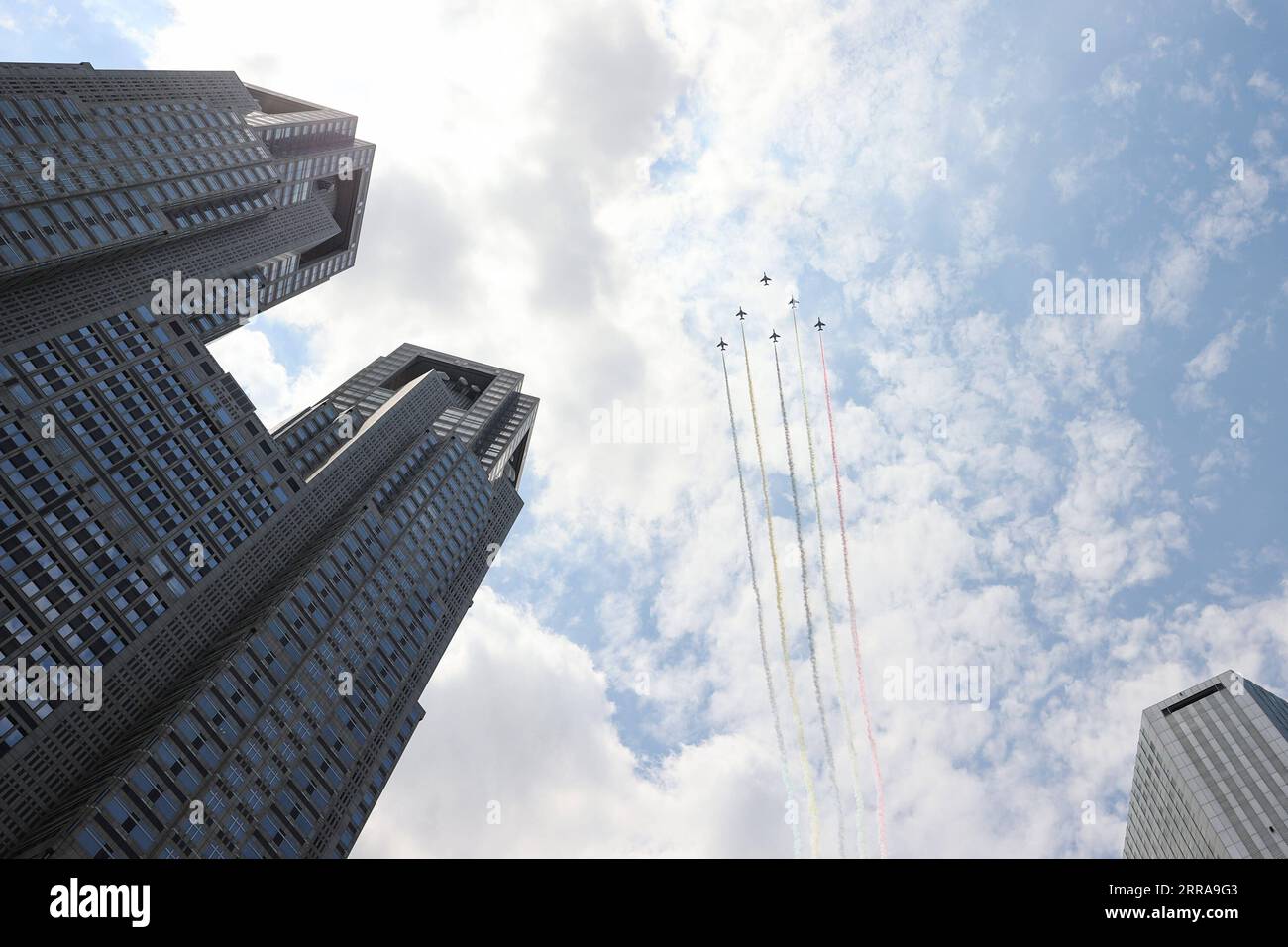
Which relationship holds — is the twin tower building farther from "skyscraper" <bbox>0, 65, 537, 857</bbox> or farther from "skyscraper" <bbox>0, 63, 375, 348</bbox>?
"skyscraper" <bbox>0, 63, 375, 348</bbox>

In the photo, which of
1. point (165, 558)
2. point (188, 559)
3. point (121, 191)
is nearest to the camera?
point (165, 558)

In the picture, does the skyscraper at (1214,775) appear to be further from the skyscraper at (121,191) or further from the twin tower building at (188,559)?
the skyscraper at (121,191)

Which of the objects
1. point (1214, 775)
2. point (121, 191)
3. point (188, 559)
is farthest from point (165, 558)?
point (1214, 775)

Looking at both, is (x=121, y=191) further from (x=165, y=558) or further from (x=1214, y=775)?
(x=1214, y=775)

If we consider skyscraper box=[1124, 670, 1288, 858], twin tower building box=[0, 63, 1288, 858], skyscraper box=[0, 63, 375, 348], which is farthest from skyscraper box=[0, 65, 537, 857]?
skyscraper box=[1124, 670, 1288, 858]

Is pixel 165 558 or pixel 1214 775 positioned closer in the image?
pixel 165 558
